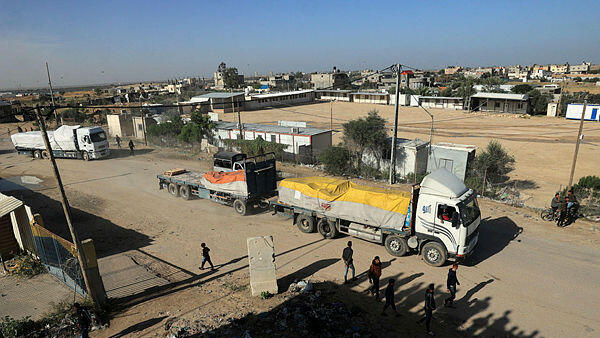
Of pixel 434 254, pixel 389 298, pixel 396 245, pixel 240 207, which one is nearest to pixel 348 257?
pixel 389 298

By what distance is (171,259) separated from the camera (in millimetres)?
13094

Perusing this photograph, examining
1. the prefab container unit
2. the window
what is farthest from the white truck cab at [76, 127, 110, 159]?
the prefab container unit

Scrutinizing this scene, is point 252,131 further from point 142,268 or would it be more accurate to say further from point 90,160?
point 142,268

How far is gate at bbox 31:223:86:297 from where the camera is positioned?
1034 cm

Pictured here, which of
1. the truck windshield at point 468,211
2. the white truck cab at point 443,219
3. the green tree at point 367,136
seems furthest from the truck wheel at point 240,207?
the green tree at point 367,136

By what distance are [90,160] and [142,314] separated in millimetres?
26087

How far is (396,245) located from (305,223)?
406cm

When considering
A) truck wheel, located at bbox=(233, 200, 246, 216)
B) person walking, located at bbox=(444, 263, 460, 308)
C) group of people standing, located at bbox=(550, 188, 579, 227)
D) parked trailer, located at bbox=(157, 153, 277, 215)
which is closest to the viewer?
person walking, located at bbox=(444, 263, 460, 308)

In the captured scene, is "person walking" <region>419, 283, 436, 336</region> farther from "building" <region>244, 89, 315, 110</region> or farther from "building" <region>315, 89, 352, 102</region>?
"building" <region>315, 89, 352, 102</region>

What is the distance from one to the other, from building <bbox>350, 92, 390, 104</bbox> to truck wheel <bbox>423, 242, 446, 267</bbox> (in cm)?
7134

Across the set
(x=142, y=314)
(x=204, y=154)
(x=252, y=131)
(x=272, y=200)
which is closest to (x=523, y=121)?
(x=252, y=131)

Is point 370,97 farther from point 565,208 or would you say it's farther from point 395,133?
point 565,208

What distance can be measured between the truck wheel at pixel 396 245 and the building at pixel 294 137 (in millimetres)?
14421

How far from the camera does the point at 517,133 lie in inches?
1682
